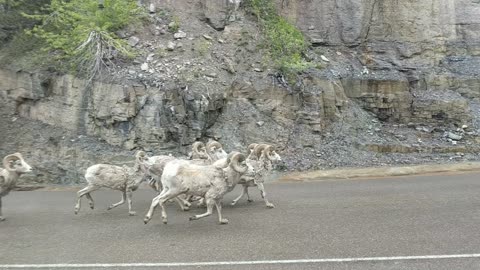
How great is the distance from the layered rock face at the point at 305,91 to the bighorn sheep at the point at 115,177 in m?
4.80

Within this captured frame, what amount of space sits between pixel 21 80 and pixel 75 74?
8.52ft

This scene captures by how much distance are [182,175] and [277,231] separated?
210 centimetres

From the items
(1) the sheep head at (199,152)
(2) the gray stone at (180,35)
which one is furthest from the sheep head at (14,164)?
(2) the gray stone at (180,35)

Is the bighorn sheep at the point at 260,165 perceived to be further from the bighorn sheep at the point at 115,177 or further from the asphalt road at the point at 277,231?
the bighorn sheep at the point at 115,177

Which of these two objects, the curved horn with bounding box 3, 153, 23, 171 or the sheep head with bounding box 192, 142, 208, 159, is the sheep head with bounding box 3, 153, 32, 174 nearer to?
the curved horn with bounding box 3, 153, 23, 171

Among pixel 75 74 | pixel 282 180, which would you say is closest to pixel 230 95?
pixel 282 180

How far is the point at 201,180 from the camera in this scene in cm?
919

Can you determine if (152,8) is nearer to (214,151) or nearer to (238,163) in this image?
(214,151)

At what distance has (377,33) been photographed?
20719 mm

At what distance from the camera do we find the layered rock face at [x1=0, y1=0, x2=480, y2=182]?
16141mm

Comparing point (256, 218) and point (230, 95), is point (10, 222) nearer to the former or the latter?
point (256, 218)

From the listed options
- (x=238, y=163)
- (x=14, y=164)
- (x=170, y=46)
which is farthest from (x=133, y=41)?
(x=238, y=163)

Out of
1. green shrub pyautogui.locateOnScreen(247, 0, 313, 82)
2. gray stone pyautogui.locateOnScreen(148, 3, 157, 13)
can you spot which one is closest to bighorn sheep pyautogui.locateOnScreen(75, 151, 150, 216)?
green shrub pyautogui.locateOnScreen(247, 0, 313, 82)

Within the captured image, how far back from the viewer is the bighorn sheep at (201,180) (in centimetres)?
911
